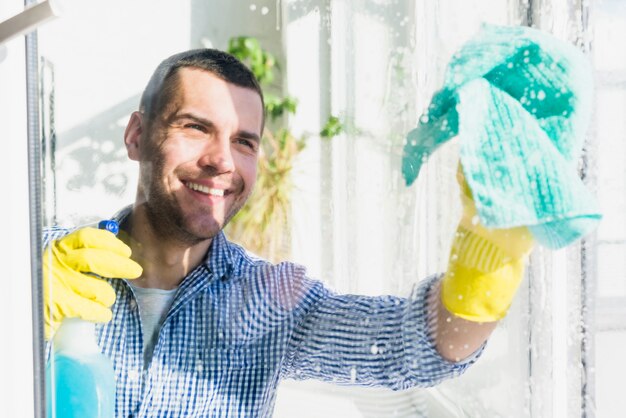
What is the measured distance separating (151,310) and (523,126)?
19.3 inches

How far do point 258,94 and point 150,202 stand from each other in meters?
0.19

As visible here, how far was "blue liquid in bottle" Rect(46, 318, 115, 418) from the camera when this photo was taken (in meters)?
0.69

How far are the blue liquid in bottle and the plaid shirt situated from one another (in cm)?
1

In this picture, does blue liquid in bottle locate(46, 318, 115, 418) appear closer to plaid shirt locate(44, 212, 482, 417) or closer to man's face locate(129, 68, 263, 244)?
plaid shirt locate(44, 212, 482, 417)

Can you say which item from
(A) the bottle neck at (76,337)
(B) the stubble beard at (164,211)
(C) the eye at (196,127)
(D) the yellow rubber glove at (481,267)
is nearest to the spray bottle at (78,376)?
(A) the bottle neck at (76,337)

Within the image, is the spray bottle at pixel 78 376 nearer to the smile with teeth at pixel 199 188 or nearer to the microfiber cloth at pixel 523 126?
the smile with teeth at pixel 199 188

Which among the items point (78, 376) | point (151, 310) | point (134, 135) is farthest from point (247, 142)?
point (78, 376)

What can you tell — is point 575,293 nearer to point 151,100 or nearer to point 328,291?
point 328,291

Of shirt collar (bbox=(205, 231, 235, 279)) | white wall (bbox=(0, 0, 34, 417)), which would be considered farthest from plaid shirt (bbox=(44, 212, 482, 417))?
white wall (bbox=(0, 0, 34, 417))

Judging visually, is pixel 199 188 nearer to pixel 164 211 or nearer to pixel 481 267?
pixel 164 211

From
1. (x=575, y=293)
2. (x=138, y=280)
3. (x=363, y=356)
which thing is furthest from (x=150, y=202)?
(x=575, y=293)

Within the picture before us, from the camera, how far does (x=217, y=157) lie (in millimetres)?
705

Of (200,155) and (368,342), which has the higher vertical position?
(200,155)

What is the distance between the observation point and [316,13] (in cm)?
73
